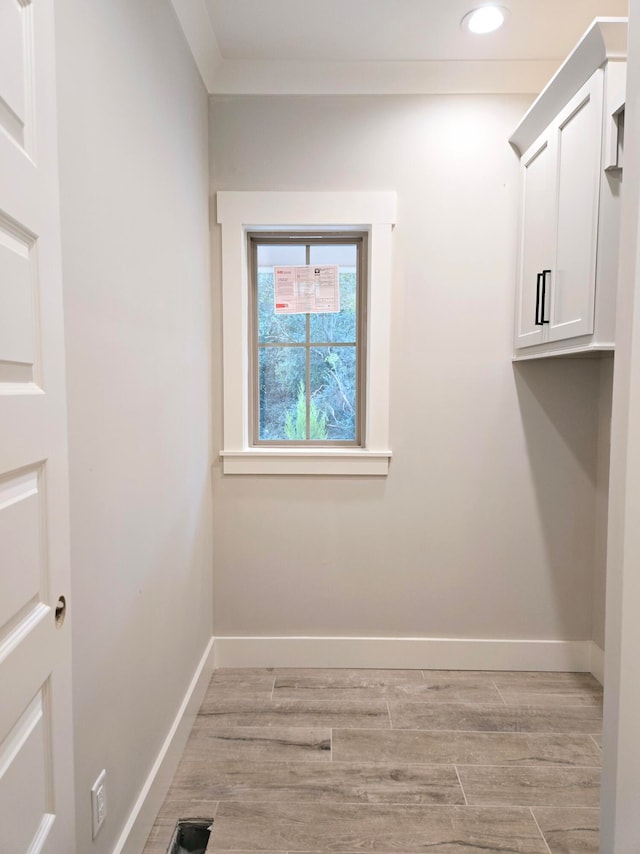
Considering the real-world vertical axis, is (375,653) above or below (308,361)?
below

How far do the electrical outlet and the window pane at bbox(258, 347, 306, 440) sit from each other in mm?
1488

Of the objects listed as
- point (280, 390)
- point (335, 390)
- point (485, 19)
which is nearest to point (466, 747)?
point (335, 390)

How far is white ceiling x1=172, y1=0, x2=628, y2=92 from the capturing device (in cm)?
176

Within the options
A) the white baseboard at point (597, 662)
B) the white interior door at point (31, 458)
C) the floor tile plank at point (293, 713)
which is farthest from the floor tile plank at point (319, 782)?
the white baseboard at point (597, 662)

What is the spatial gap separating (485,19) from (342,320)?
125cm

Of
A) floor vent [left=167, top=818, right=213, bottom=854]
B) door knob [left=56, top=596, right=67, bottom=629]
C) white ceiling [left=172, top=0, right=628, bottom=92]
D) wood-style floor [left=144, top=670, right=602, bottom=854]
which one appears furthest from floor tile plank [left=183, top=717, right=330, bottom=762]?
white ceiling [left=172, top=0, right=628, bottom=92]

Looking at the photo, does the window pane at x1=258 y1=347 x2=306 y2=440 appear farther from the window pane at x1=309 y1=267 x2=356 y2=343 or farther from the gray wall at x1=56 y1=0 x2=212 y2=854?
the gray wall at x1=56 y1=0 x2=212 y2=854

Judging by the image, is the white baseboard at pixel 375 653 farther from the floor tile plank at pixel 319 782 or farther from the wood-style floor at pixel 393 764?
the floor tile plank at pixel 319 782

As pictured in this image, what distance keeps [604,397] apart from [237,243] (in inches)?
70.7

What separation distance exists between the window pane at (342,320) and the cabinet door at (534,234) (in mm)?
746

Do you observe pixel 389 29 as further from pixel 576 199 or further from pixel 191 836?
pixel 191 836

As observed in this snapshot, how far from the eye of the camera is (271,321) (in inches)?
91.7

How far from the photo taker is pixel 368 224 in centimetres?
215

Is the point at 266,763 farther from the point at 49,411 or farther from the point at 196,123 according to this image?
the point at 196,123
